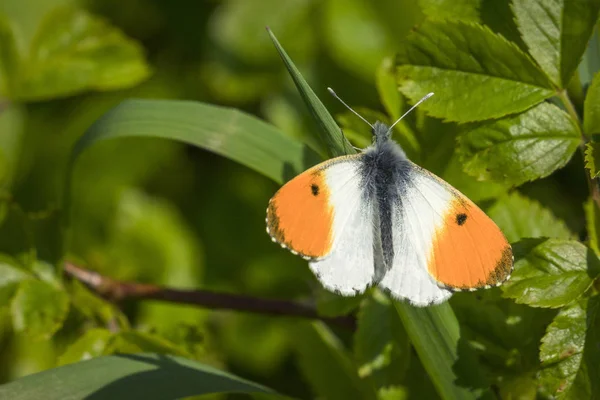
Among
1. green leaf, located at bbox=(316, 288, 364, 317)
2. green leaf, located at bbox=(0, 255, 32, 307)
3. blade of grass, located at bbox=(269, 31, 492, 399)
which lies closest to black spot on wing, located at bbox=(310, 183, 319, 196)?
blade of grass, located at bbox=(269, 31, 492, 399)

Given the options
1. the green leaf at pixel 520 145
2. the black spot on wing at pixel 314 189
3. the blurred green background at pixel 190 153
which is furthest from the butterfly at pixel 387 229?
the blurred green background at pixel 190 153

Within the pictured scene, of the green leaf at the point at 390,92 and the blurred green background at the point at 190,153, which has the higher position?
the green leaf at the point at 390,92

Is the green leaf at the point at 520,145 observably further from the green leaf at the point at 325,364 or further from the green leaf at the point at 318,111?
the green leaf at the point at 325,364

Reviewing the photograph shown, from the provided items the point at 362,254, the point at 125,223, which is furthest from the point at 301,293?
the point at 362,254

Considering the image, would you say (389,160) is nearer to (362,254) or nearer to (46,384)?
(362,254)

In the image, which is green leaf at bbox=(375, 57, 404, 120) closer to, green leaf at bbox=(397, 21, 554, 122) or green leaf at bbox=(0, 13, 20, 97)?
green leaf at bbox=(397, 21, 554, 122)

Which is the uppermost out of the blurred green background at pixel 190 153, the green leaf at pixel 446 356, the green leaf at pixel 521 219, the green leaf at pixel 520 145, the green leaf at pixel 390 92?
the green leaf at pixel 520 145
